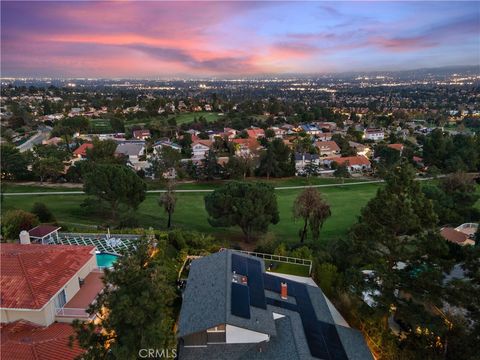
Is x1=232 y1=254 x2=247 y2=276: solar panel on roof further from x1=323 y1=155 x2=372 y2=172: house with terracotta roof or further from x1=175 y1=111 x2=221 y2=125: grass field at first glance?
x1=175 y1=111 x2=221 y2=125: grass field

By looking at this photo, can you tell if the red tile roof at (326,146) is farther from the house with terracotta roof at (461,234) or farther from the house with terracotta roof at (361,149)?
the house with terracotta roof at (461,234)

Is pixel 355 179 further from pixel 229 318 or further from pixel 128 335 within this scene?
pixel 128 335

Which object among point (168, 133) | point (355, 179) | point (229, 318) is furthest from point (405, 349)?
point (168, 133)

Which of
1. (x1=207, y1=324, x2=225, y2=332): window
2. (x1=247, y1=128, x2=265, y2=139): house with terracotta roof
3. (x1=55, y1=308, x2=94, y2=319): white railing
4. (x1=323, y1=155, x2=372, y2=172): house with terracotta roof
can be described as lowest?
(x1=323, y1=155, x2=372, y2=172): house with terracotta roof

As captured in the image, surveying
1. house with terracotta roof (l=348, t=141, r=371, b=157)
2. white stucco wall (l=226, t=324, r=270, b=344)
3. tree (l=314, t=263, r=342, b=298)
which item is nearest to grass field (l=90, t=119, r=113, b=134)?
house with terracotta roof (l=348, t=141, r=371, b=157)

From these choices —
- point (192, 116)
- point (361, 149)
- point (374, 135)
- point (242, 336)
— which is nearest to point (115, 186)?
point (242, 336)

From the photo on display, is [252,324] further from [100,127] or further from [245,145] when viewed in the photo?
[100,127]
